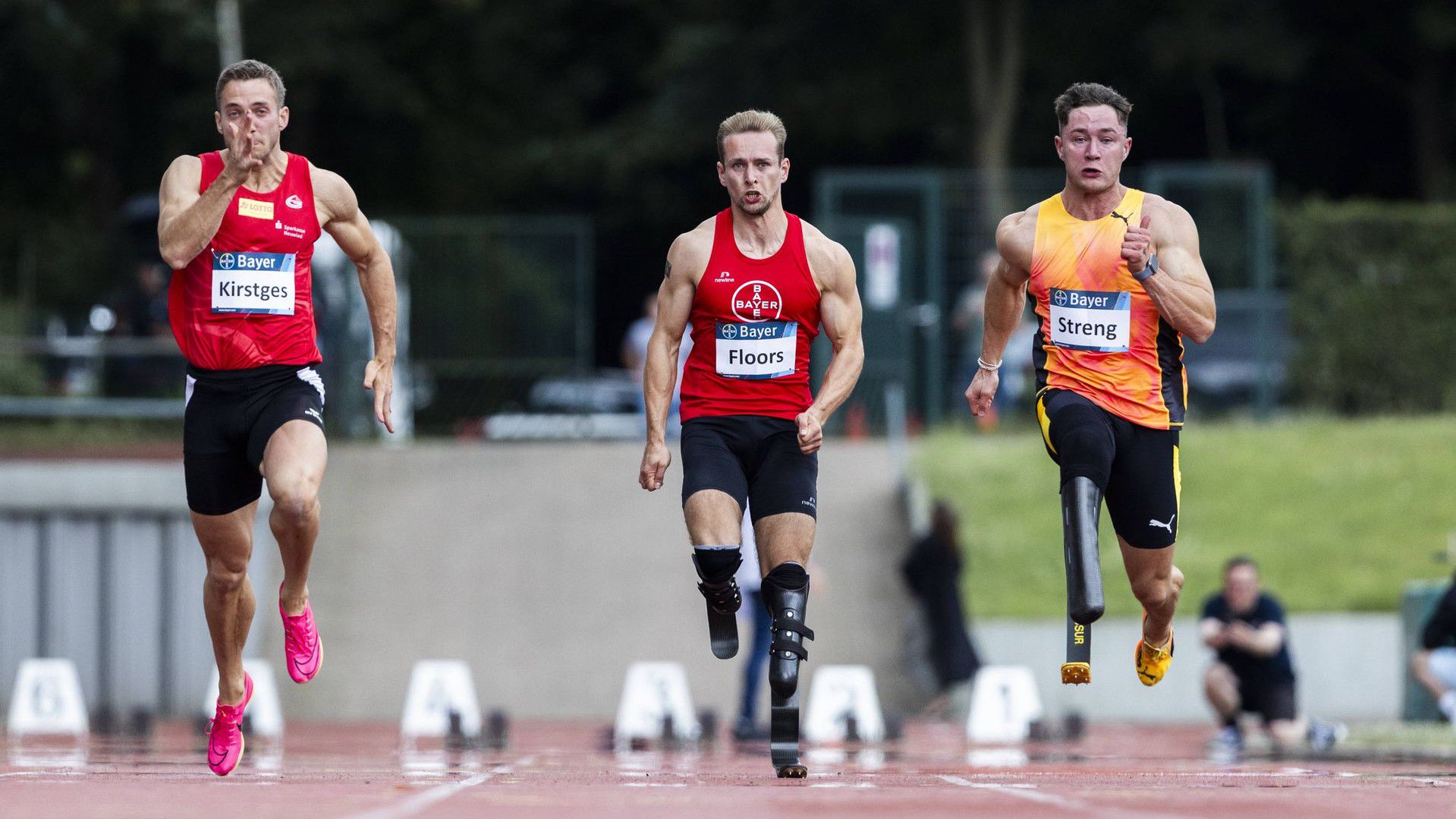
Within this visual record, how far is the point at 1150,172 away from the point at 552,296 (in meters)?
6.65

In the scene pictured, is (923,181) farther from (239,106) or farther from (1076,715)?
(239,106)

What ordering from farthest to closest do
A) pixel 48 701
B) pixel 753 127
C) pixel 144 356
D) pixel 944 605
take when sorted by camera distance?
pixel 144 356 → pixel 944 605 → pixel 48 701 → pixel 753 127

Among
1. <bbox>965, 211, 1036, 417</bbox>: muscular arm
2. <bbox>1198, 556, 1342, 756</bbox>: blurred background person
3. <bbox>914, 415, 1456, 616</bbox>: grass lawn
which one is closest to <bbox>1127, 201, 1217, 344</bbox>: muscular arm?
<bbox>965, 211, 1036, 417</bbox>: muscular arm

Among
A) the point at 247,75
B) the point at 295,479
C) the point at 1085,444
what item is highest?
the point at 247,75

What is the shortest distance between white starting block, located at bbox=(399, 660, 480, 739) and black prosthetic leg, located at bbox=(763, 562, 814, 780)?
6.21 meters

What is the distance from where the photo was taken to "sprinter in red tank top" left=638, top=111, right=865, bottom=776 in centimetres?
954

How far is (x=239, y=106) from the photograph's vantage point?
30.0 feet

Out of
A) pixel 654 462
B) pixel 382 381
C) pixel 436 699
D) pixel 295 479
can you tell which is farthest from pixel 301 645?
pixel 436 699

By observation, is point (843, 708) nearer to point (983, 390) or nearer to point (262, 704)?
point (262, 704)

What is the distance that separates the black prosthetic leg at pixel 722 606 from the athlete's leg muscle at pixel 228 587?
6.42 feet

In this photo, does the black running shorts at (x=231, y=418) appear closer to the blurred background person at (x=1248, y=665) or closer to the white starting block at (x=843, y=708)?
the white starting block at (x=843, y=708)

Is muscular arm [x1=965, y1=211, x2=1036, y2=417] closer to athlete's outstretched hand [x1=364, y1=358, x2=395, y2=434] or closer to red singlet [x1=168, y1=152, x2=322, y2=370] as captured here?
athlete's outstretched hand [x1=364, y1=358, x2=395, y2=434]

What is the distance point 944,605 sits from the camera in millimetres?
17281

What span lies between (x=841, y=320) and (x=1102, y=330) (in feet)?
3.66
